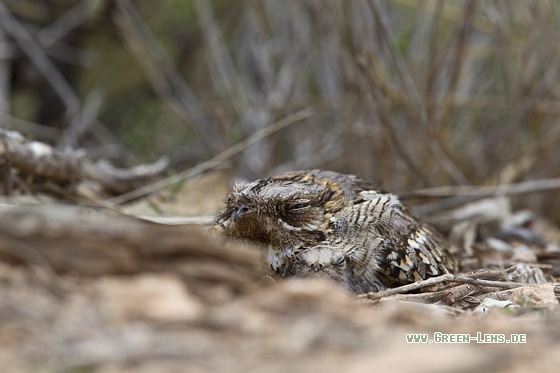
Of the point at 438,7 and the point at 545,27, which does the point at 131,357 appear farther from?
the point at 545,27

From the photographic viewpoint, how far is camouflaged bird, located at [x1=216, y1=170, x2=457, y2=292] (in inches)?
114

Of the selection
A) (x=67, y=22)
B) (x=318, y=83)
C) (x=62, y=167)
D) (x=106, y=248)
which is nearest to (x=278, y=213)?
(x=106, y=248)

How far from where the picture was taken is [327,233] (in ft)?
9.80

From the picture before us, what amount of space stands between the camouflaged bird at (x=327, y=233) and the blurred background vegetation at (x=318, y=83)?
1.24 meters

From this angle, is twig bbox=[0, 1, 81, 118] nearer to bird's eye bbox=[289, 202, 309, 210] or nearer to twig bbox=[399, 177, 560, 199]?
twig bbox=[399, 177, 560, 199]

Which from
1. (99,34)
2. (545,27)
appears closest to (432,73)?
(545,27)

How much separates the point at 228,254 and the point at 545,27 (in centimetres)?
367

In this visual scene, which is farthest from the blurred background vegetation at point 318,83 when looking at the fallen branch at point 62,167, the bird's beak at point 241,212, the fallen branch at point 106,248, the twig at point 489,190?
the fallen branch at point 106,248

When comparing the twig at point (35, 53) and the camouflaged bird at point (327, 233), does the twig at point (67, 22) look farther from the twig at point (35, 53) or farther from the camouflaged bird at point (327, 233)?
the camouflaged bird at point (327, 233)

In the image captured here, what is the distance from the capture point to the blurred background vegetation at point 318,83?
180 inches

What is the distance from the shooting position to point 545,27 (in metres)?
4.69

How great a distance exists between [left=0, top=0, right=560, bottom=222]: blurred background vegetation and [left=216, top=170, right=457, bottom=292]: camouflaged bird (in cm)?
124

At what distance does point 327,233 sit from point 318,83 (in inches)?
126

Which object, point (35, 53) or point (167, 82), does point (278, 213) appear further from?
point (35, 53)
